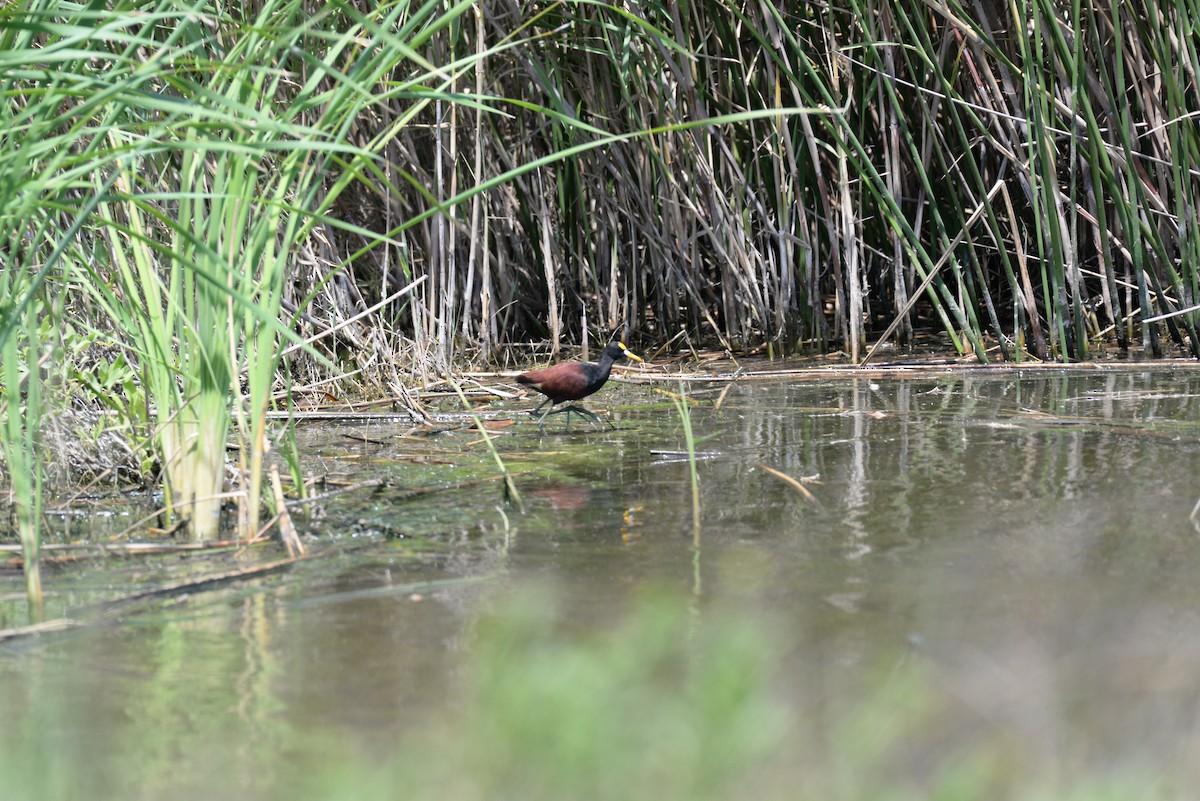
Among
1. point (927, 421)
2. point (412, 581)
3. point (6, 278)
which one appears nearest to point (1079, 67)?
point (927, 421)

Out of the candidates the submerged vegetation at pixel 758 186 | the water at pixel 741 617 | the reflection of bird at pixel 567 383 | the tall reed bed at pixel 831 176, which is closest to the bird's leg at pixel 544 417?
the reflection of bird at pixel 567 383

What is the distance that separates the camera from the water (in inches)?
64.0

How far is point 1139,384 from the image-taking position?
5.09 metres

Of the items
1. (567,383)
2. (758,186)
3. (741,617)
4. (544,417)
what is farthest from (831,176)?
(741,617)

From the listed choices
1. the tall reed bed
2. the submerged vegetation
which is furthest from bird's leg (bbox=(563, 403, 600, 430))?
the tall reed bed

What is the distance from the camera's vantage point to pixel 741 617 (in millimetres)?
2199

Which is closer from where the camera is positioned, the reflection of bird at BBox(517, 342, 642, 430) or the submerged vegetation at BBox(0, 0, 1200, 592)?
the reflection of bird at BBox(517, 342, 642, 430)

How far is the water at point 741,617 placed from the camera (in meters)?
1.63

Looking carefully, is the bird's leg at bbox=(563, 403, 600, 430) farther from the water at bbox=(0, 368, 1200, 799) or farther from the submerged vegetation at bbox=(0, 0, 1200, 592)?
the water at bbox=(0, 368, 1200, 799)

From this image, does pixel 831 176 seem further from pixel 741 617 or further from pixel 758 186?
pixel 741 617

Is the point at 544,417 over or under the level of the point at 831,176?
under

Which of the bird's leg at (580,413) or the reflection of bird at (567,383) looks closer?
the bird's leg at (580,413)

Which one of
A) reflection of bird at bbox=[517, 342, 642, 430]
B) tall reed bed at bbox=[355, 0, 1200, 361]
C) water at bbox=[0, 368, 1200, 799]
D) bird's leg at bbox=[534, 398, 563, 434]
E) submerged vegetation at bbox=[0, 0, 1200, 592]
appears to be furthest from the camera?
tall reed bed at bbox=[355, 0, 1200, 361]

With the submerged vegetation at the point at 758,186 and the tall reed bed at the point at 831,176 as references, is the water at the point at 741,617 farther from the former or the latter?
the tall reed bed at the point at 831,176
